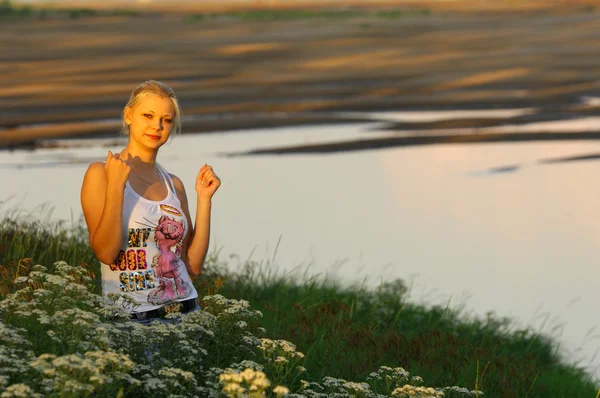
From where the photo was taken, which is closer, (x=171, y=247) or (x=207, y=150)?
(x=171, y=247)

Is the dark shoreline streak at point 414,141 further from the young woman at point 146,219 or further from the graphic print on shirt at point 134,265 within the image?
the graphic print on shirt at point 134,265

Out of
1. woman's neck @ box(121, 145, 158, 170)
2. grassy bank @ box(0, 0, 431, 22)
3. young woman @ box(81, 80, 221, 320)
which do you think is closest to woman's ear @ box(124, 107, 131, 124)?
young woman @ box(81, 80, 221, 320)

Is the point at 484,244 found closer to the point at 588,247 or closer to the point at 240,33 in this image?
the point at 588,247

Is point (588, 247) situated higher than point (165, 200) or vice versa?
point (165, 200)

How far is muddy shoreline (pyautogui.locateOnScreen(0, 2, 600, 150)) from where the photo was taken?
22.7 metres

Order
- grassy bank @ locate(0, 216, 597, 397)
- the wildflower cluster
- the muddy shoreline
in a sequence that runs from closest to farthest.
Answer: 1. the wildflower cluster
2. grassy bank @ locate(0, 216, 597, 397)
3. the muddy shoreline

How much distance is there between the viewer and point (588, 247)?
12.2m

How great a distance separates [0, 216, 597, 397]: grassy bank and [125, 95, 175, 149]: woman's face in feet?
2.20

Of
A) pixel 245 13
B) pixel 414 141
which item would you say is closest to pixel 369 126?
pixel 414 141

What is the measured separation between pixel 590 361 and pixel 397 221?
13.7ft

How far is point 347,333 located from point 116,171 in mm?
3192

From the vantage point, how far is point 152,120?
243 inches

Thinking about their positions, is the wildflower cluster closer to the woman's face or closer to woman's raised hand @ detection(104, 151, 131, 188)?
woman's raised hand @ detection(104, 151, 131, 188)

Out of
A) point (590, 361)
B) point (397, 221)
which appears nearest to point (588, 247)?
point (397, 221)
